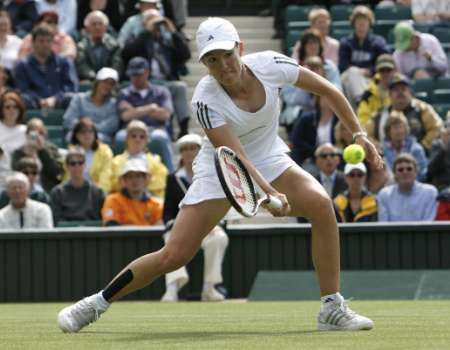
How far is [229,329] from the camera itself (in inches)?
309

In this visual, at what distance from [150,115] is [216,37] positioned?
26.5 ft

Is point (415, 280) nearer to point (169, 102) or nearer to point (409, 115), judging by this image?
point (409, 115)

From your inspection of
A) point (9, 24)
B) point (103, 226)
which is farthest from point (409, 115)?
point (9, 24)

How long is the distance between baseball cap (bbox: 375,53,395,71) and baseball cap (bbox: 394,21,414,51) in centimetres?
49

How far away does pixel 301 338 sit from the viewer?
693cm

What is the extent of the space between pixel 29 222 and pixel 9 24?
4.01 metres

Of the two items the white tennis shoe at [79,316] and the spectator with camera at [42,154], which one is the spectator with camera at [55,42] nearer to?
the spectator with camera at [42,154]

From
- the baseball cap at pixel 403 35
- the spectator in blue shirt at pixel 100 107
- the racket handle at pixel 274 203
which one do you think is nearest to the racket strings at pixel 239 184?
the racket handle at pixel 274 203

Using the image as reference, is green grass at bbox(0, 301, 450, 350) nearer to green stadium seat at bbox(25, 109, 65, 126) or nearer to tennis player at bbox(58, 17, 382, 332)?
tennis player at bbox(58, 17, 382, 332)

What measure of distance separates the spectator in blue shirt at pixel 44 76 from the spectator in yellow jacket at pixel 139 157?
1735mm

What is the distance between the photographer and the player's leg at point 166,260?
752 centimetres

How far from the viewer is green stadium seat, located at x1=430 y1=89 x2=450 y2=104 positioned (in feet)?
53.5

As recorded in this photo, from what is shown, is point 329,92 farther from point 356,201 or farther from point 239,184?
point 356,201

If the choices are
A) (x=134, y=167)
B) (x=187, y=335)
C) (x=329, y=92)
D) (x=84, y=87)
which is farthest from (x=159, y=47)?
(x=187, y=335)
